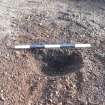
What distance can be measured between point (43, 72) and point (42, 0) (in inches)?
94.4

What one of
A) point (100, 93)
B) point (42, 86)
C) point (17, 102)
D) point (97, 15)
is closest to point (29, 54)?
point (42, 86)

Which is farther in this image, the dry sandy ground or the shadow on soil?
the shadow on soil

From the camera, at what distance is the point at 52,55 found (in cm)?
546

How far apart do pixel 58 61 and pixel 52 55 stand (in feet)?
0.52

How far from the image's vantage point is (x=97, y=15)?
6.52 metres

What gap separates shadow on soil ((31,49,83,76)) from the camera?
5.24m

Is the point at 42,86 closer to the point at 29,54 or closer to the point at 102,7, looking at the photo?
the point at 29,54

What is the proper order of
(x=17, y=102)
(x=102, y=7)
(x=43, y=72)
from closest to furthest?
(x=17, y=102) < (x=43, y=72) < (x=102, y=7)

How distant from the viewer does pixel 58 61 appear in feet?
17.9

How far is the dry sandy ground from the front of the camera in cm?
465

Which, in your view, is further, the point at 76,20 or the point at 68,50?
the point at 76,20

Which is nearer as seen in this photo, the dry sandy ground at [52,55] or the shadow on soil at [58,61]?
the dry sandy ground at [52,55]

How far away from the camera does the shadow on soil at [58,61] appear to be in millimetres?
5242

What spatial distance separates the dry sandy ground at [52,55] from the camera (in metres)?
4.65
